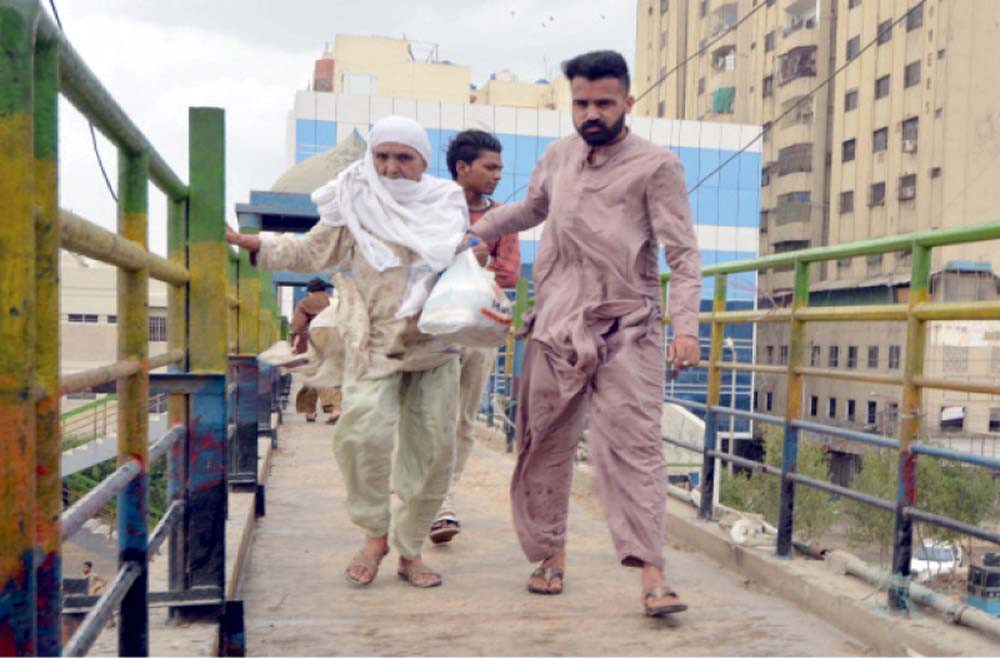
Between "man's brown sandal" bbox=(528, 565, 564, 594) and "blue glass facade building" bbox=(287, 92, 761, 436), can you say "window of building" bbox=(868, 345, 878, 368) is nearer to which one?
"blue glass facade building" bbox=(287, 92, 761, 436)

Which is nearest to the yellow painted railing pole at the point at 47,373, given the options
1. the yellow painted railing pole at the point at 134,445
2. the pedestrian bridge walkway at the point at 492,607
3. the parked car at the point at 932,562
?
the yellow painted railing pole at the point at 134,445

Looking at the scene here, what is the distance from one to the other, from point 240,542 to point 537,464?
1.11 meters

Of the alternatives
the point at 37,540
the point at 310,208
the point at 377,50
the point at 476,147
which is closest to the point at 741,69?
the point at 377,50

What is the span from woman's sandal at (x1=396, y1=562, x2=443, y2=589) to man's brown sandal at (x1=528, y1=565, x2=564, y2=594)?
0.32 meters

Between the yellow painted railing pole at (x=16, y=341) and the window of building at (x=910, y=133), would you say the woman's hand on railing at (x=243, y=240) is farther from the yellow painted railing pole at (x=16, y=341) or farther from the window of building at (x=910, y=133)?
the window of building at (x=910, y=133)

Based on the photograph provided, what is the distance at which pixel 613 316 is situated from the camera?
3.18m

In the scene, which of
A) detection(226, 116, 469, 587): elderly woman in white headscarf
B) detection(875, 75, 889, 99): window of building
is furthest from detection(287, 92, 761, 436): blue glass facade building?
detection(226, 116, 469, 587): elderly woman in white headscarf

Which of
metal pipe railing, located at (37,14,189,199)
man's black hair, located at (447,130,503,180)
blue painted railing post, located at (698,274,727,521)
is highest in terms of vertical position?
man's black hair, located at (447,130,503,180)

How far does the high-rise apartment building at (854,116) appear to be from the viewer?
30.4 metres

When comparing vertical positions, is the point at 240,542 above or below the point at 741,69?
below

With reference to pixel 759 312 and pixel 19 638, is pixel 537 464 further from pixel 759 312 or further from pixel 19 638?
pixel 19 638

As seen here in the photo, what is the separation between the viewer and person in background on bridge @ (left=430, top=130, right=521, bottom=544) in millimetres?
4207

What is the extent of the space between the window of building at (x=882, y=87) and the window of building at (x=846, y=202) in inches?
150

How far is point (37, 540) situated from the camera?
4.15 ft
